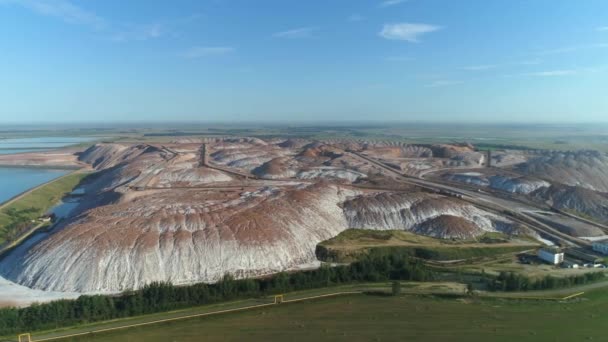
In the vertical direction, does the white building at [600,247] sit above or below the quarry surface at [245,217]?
below

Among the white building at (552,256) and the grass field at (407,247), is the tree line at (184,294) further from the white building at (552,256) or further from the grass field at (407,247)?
the white building at (552,256)

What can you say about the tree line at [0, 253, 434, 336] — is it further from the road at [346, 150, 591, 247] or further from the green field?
the green field

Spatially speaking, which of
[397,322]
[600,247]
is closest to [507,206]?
[600,247]

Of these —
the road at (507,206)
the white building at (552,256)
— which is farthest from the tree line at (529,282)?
the road at (507,206)

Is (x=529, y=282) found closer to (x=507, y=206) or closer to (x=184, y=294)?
(x=507, y=206)

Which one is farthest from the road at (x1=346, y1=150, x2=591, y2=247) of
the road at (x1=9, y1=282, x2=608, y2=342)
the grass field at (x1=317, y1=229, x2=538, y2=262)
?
the road at (x1=9, y1=282, x2=608, y2=342)
